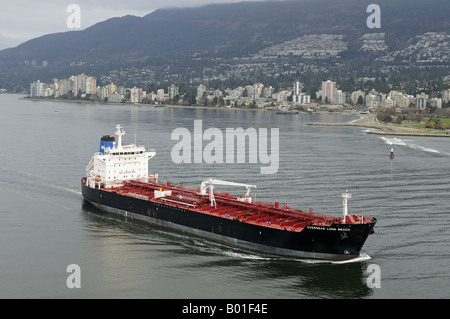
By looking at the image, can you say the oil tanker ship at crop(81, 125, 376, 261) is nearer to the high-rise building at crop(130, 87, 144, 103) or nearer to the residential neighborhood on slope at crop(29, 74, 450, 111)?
the residential neighborhood on slope at crop(29, 74, 450, 111)

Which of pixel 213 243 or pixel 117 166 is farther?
pixel 117 166

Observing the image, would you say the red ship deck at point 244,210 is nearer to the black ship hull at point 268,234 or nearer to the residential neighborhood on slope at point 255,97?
the black ship hull at point 268,234

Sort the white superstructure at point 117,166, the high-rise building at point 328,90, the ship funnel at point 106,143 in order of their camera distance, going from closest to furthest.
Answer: the white superstructure at point 117,166
the ship funnel at point 106,143
the high-rise building at point 328,90

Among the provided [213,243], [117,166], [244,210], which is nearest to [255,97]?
[117,166]

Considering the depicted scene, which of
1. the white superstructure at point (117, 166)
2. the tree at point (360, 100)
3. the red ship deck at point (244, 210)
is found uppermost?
the tree at point (360, 100)

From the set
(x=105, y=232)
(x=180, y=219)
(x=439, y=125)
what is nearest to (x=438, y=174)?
Result: (x=180, y=219)

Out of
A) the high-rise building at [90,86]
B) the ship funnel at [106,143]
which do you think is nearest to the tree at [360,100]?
the high-rise building at [90,86]

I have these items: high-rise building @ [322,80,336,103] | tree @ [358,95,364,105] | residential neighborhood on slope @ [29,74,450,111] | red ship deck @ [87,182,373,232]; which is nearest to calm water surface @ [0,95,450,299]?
red ship deck @ [87,182,373,232]

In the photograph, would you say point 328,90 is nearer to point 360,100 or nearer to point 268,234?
point 360,100
